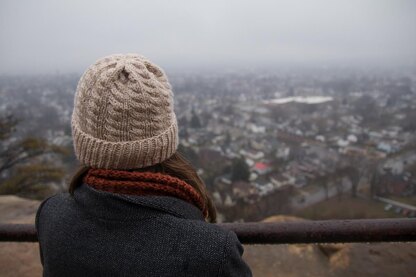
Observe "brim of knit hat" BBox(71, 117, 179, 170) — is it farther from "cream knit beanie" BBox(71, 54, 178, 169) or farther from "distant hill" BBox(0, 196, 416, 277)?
"distant hill" BBox(0, 196, 416, 277)

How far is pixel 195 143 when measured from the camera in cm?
2155

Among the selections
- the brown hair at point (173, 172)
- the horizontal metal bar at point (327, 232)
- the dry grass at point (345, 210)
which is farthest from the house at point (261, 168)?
the brown hair at point (173, 172)

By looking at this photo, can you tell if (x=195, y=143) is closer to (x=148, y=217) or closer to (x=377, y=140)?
(x=377, y=140)

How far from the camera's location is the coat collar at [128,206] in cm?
73

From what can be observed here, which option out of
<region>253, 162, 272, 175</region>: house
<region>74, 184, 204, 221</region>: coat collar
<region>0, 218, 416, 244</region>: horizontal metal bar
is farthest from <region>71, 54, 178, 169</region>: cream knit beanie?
<region>253, 162, 272, 175</region>: house

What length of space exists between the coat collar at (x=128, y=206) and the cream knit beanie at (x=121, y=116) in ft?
0.34

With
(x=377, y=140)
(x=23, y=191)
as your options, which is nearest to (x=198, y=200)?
(x=23, y=191)

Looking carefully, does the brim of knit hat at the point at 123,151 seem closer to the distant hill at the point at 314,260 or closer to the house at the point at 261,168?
the distant hill at the point at 314,260

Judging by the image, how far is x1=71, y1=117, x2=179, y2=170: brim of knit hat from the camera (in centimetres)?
82

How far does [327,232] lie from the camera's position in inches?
42.8

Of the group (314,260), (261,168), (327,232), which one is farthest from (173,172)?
(261,168)

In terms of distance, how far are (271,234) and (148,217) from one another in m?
0.51

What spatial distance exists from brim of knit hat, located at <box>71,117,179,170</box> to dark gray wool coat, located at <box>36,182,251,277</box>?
3.5 inches

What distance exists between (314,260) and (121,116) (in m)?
1.76
